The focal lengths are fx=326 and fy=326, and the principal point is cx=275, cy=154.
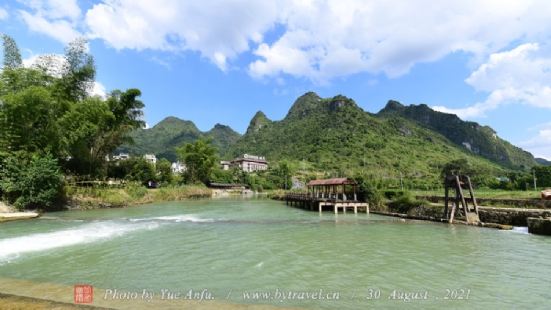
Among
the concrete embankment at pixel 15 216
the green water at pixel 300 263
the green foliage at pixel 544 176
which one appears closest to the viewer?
the green water at pixel 300 263

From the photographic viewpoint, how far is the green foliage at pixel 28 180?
2534cm

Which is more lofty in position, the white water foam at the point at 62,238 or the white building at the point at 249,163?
the white building at the point at 249,163

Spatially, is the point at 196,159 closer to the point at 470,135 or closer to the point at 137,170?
the point at 137,170

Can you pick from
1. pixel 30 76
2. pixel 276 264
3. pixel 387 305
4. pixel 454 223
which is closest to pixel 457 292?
pixel 387 305

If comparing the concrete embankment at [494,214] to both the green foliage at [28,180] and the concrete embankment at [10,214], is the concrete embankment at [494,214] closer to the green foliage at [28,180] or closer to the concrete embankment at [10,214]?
the concrete embankment at [10,214]

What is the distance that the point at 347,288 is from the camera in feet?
27.7

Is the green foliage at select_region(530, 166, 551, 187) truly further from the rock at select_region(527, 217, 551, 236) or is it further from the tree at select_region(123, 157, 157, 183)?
the tree at select_region(123, 157, 157, 183)

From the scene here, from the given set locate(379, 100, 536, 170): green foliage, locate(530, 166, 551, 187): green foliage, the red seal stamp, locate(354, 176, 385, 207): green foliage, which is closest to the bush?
locate(354, 176, 385, 207): green foliage

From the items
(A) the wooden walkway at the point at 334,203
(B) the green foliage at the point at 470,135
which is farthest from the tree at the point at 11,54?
(B) the green foliage at the point at 470,135

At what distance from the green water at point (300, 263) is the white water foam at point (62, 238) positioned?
0.16 feet

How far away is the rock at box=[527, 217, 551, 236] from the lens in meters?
16.7

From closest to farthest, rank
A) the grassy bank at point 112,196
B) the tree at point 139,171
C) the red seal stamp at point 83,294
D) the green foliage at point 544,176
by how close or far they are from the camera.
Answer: the red seal stamp at point 83,294, the grassy bank at point 112,196, the green foliage at point 544,176, the tree at point 139,171

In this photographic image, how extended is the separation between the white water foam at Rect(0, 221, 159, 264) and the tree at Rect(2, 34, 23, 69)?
21.8 metres

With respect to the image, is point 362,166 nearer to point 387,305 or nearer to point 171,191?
point 171,191
